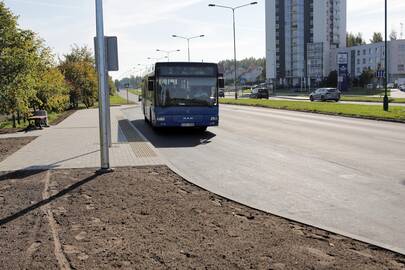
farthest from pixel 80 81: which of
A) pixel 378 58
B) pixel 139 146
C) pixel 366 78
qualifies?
pixel 378 58

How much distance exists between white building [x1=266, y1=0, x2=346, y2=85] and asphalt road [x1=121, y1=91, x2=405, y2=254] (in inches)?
4458

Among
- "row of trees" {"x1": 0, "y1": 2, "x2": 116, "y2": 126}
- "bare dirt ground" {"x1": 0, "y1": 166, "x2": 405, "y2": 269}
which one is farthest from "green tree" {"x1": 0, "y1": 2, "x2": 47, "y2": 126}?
"bare dirt ground" {"x1": 0, "y1": 166, "x2": 405, "y2": 269}

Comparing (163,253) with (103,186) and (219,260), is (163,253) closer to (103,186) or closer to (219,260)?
(219,260)

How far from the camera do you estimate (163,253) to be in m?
5.27

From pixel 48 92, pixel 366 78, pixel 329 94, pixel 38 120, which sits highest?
pixel 366 78

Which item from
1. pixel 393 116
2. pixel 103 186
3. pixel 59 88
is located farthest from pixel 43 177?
pixel 59 88

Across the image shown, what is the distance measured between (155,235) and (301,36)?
132418mm

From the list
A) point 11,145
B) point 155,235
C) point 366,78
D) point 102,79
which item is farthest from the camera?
point 366,78

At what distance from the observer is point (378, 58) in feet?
405

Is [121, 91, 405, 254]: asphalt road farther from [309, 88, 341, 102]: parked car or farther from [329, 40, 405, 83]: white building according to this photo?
[329, 40, 405, 83]: white building

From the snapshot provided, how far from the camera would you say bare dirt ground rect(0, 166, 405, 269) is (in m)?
5.01

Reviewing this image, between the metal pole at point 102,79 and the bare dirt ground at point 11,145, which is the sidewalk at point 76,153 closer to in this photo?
the bare dirt ground at point 11,145

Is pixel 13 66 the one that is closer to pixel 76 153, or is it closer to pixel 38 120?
pixel 38 120

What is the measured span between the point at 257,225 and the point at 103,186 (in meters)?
3.58
